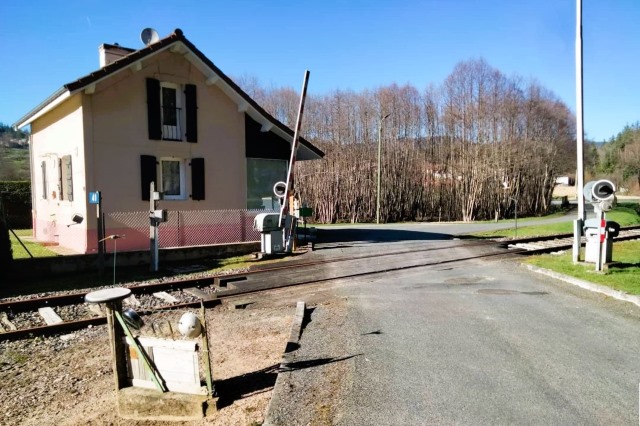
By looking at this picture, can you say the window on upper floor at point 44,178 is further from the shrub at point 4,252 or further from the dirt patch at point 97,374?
the dirt patch at point 97,374

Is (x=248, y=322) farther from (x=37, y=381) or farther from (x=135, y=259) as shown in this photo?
(x=135, y=259)

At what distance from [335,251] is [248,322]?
792 cm

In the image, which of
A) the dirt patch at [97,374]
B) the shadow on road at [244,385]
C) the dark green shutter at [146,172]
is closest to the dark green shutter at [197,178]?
the dark green shutter at [146,172]

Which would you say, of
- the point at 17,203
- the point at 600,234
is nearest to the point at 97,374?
the point at 600,234

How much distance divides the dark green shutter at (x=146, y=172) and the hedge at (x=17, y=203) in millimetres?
14849

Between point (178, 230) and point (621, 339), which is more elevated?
point (178, 230)

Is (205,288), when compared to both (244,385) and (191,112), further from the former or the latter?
(191,112)

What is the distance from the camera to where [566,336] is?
6.43 metres

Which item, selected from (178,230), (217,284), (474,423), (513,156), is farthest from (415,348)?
(513,156)

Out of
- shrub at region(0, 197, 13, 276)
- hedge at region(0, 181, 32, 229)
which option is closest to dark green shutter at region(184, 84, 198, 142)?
shrub at region(0, 197, 13, 276)

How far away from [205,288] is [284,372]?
572 cm

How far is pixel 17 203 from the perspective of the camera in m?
25.8

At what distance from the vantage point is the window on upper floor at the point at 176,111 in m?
15.5

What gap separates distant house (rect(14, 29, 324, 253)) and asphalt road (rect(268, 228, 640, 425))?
841cm
